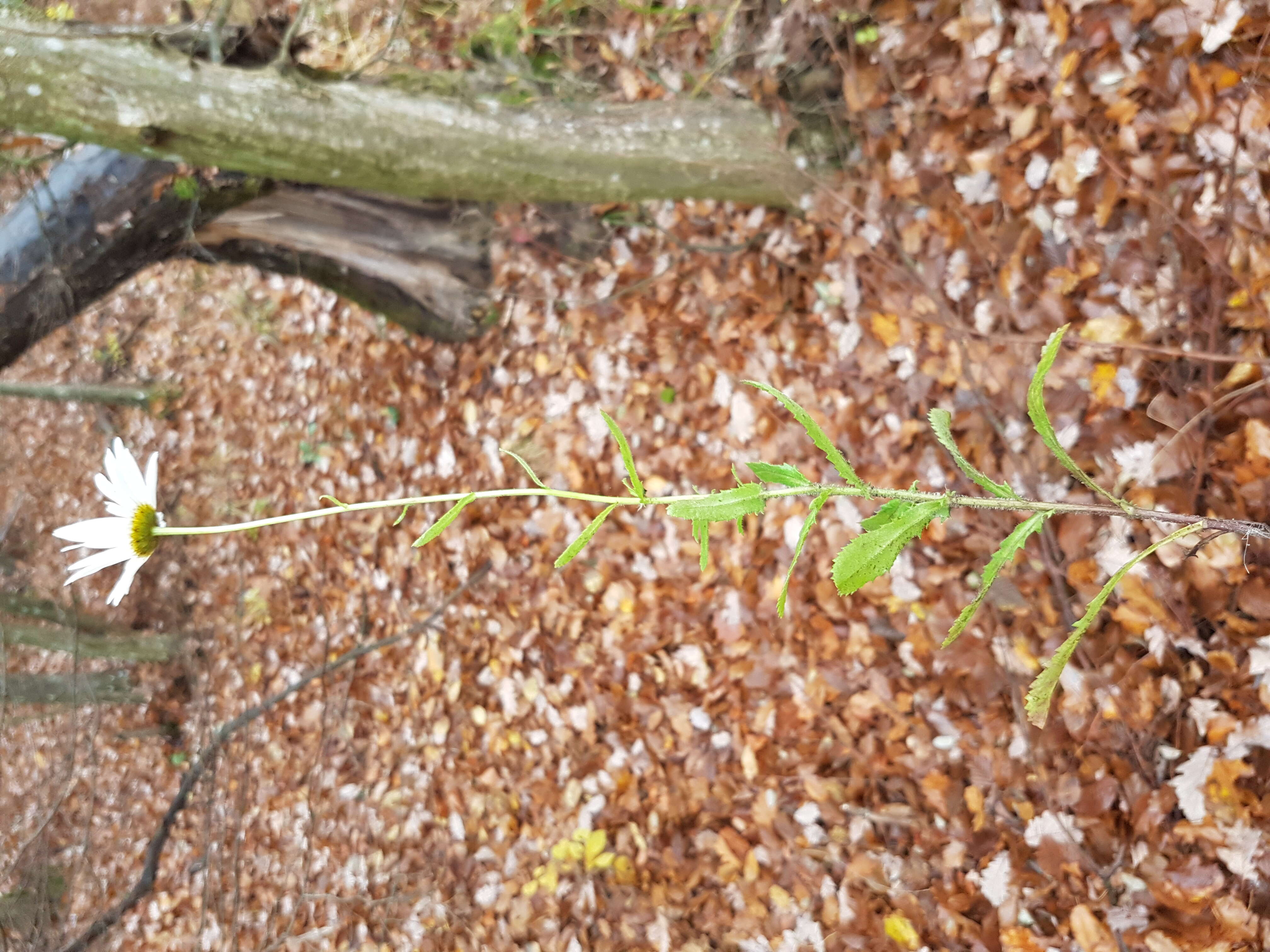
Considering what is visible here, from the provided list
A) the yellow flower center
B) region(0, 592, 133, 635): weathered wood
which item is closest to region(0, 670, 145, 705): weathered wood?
region(0, 592, 133, 635): weathered wood

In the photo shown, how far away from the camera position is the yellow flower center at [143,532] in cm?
94

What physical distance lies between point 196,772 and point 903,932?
10.4 ft

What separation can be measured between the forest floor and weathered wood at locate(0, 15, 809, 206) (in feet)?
1.03

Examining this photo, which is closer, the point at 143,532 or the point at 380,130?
the point at 143,532

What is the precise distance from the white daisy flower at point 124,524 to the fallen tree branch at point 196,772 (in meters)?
2.27

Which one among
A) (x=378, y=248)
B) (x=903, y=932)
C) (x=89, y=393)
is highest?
(x=378, y=248)

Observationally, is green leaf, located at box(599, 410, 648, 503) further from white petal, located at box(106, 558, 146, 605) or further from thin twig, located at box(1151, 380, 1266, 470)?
thin twig, located at box(1151, 380, 1266, 470)

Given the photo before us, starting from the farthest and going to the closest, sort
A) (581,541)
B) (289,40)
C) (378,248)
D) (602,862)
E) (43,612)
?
(43,612)
(378,248)
(602,862)
(289,40)
(581,541)

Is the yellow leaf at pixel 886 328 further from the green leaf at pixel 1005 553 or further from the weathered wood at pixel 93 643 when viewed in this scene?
the weathered wood at pixel 93 643

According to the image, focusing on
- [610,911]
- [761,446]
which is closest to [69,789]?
[610,911]

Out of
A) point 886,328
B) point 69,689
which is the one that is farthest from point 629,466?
point 69,689

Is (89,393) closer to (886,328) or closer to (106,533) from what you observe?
(106,533)

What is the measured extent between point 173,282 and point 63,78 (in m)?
3.78

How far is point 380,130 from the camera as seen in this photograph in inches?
73.5
